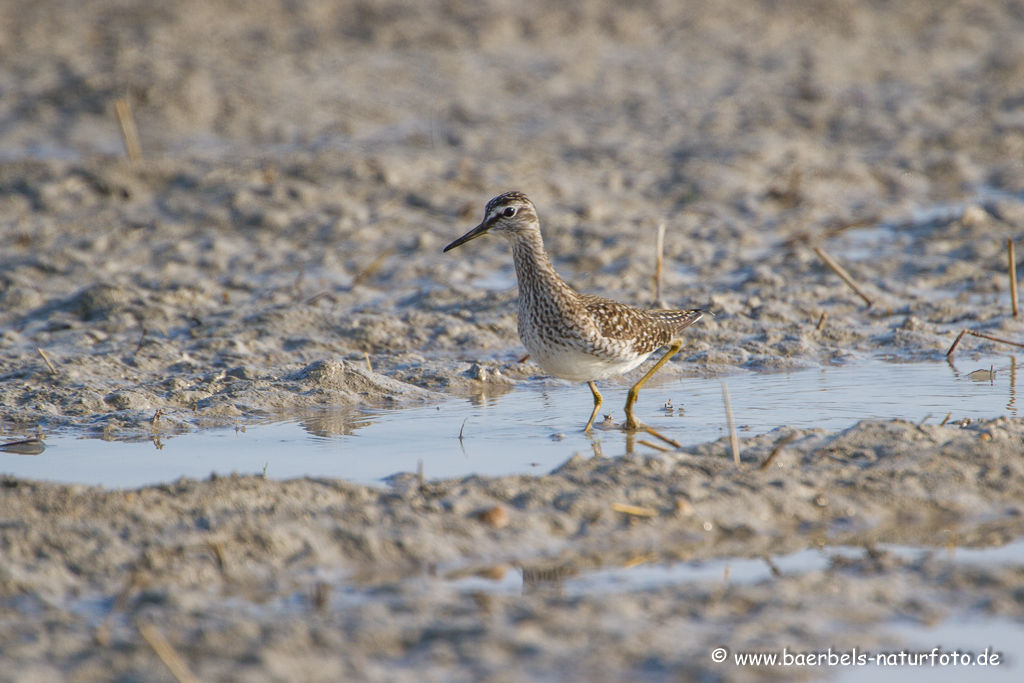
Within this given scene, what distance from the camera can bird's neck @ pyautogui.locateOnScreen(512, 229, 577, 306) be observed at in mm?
6668

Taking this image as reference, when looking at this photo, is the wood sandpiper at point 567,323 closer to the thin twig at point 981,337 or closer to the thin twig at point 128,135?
the thin twig at point 981,337

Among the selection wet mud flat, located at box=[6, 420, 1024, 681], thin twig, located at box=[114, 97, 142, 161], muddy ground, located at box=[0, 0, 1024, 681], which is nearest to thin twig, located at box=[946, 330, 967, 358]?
muddy ground, located at box=[0, 0, 1024, 681]

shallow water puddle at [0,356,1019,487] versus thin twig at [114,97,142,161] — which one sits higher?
thin twig at [114,97,142,161]

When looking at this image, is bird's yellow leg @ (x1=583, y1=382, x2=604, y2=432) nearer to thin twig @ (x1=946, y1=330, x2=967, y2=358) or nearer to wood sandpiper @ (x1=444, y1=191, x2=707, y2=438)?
wood sandpiper @ (x1=444, y1=191, x2=707, y2=438)

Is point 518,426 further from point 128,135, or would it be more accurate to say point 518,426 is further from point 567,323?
point 128,135

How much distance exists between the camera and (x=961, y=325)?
8375 millimetres

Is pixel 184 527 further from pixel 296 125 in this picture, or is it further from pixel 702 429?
pixel 296 125

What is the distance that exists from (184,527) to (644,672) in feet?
7.06

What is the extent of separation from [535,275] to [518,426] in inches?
38.2

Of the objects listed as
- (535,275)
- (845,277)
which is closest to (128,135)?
(535,275)

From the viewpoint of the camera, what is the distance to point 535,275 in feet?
22.3

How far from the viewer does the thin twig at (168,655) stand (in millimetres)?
3471

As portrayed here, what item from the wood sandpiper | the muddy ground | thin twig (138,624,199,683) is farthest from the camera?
the wood sandpiper

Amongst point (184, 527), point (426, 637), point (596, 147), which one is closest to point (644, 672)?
point (426, 637)
